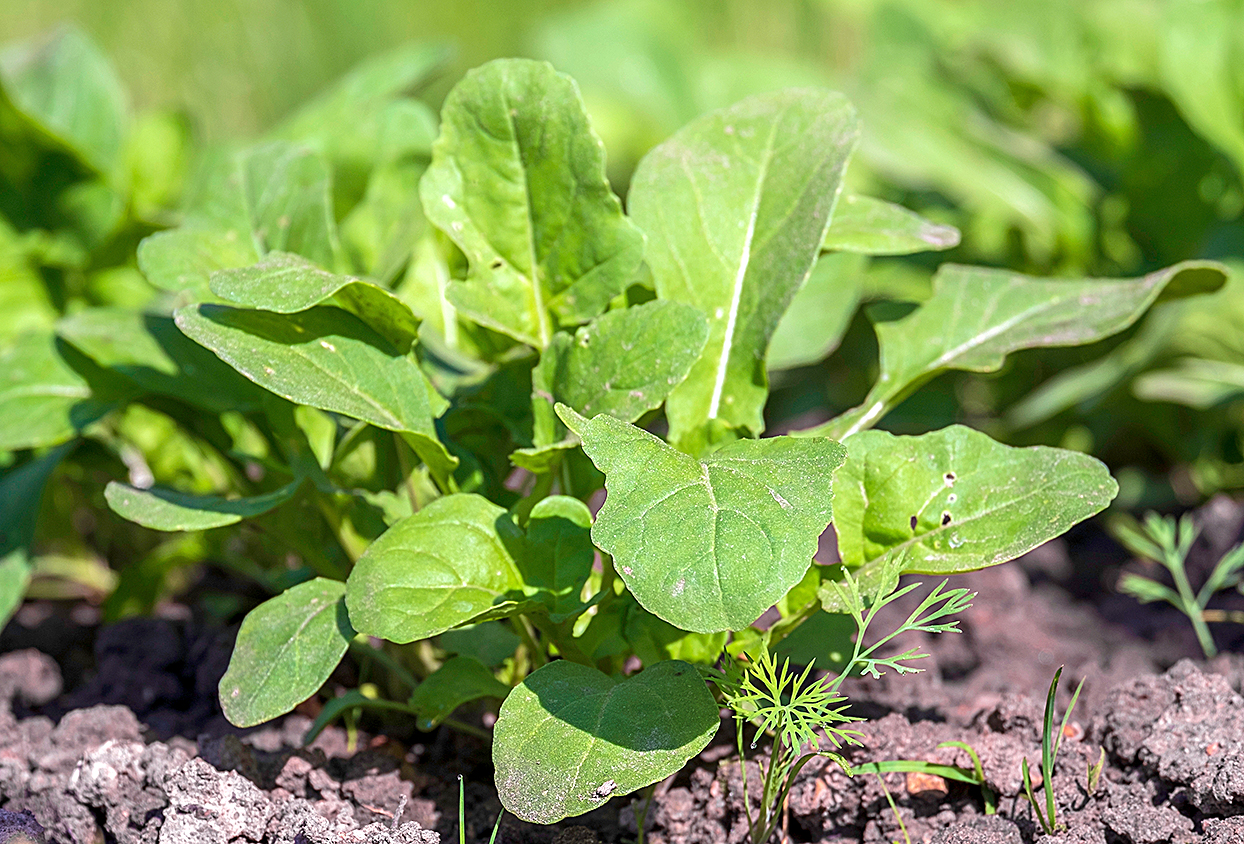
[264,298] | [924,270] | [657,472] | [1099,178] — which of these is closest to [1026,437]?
[924,270]

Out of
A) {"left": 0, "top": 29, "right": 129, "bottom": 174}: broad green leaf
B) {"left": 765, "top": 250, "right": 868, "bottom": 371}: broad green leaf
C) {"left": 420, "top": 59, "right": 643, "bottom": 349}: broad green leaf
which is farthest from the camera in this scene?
{"left": 0, "top": 29, "right": 129, "bottom": 174}: broad green leaf

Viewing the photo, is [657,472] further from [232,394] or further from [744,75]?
[744,75]

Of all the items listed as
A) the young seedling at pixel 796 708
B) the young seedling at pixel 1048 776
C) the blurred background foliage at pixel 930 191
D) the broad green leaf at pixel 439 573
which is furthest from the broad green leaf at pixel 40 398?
the young seedling at pixel 1048 776

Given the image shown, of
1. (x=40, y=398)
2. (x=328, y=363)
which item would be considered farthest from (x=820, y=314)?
(x=40, y=398)

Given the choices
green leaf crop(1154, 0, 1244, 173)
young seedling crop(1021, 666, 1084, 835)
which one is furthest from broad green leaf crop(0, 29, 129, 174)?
green leaf crop(1154, 0, 1244, 173)

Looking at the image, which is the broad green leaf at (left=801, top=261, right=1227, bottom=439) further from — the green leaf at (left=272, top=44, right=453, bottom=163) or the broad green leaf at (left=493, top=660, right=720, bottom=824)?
the green leaf at (left=272, top=44, right=453, bottom=163)

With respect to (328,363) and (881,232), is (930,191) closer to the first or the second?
(881,232)
